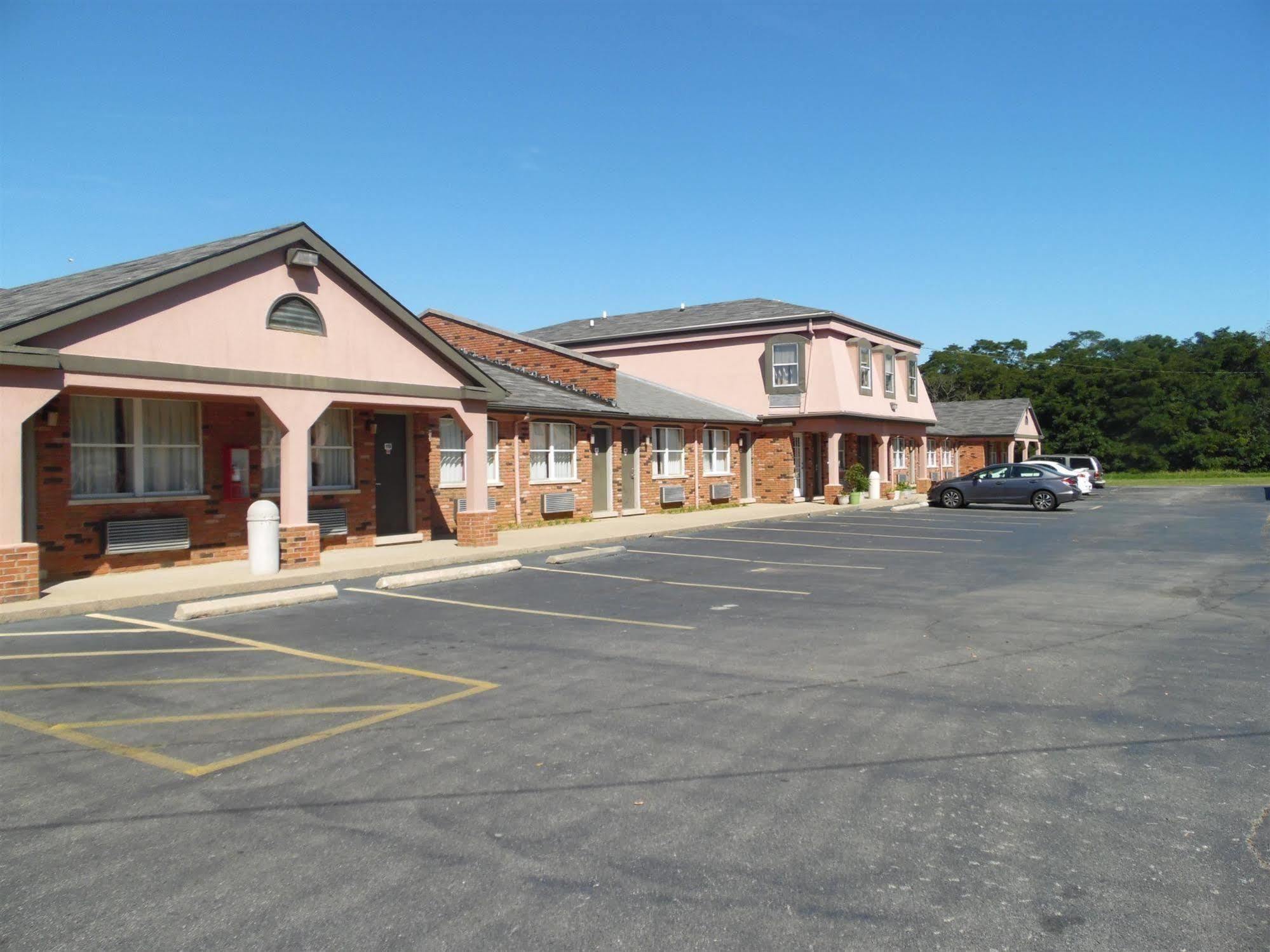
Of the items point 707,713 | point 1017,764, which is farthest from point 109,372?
point 1017,764

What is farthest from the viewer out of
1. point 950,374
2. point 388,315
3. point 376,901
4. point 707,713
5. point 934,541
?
point 950,374

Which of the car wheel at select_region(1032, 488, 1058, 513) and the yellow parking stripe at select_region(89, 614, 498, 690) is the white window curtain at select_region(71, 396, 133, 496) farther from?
the car wheel at select_region(1032, 488, 1058, 513)

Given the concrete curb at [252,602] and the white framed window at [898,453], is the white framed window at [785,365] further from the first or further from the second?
the concrete curb at [252,602]

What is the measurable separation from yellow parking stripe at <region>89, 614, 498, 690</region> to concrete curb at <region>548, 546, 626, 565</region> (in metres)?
6.87

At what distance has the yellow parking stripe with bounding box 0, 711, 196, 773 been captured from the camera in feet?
19.1

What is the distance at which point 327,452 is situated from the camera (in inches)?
709

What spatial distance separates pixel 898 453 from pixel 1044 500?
11.7m

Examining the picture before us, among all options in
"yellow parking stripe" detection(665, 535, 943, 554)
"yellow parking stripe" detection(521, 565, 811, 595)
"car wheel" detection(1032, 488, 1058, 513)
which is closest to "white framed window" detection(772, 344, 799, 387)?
"car wheel" detection(1032, 488, 1058, 513)

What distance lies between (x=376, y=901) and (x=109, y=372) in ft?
36.9

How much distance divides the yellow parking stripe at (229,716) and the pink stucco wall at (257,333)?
7.46m

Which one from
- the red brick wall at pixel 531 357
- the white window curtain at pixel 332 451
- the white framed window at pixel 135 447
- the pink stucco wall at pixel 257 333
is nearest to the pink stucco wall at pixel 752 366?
the red brick wall at pixel 531 357

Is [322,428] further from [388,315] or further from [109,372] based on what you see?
[109,372]

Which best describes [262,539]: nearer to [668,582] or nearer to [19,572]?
[19,572]

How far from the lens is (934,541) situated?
20109 millimetres
